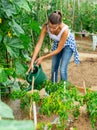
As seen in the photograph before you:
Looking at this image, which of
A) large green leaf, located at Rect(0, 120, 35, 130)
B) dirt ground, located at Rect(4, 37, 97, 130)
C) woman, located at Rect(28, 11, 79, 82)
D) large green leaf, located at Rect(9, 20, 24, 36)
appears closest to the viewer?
large green leaf, located at Rect(0, 120, 35, 130)

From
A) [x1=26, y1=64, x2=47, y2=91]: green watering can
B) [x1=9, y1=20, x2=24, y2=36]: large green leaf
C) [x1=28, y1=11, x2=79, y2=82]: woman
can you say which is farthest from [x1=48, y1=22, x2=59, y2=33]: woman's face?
[x1=9, y1=20, x2=24, y2=36]: large green leaf

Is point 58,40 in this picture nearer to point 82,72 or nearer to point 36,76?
point 36,76

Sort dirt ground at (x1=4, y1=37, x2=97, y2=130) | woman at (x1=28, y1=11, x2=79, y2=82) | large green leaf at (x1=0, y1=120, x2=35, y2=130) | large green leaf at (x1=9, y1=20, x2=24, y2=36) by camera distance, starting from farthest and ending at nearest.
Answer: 1. woman at (x1=28, y1=11, x2=79, y2=82)
2. dirt ground at (x1=4, y1=37, x2=97, y2=130)
3. large green leaf at (x1=9, y1=20, x2=24, y2=36)
4. large green leaf at (x1=0, y1=120, x2=35, y2=130)

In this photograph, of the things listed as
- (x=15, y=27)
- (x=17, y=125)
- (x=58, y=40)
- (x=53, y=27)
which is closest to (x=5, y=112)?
(x=17, y=125)

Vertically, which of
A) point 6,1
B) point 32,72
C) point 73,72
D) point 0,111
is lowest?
point 73,72

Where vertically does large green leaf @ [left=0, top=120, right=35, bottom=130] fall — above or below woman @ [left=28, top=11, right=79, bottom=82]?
above

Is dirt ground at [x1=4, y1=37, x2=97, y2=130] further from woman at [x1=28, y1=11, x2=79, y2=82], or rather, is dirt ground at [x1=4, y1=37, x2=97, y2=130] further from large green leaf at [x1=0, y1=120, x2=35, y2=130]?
large green leaf at [x1=0, y1=120, x2=35, y2=130]

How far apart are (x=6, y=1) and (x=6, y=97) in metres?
1.44

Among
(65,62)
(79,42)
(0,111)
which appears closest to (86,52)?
(79,42)

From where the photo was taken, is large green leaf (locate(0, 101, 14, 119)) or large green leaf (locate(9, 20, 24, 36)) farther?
large green leaf (locate(9, 20, 24, 36))

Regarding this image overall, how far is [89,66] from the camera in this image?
7578mm

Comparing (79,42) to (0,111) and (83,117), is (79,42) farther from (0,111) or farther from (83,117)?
(0,111)

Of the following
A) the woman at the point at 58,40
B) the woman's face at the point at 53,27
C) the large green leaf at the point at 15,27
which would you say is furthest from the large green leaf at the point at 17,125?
the woman's face at the point at 53,27

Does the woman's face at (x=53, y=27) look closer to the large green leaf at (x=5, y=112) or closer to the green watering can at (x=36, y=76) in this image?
the green watering can at (x=36, y=76)
